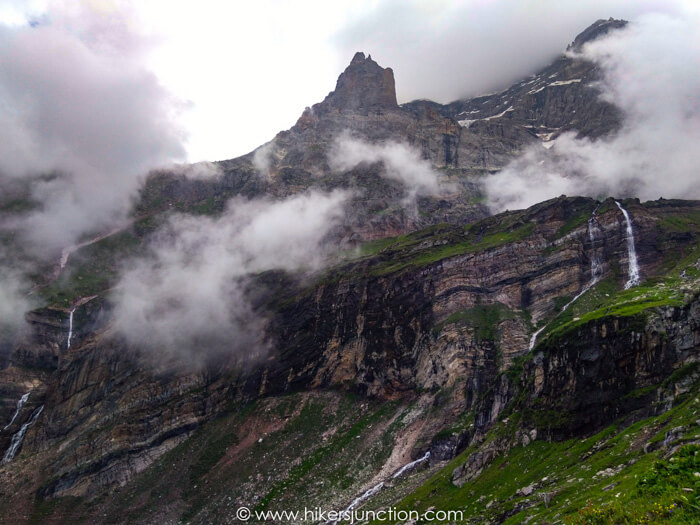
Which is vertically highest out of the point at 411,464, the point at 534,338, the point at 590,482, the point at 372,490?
the point at 590,482

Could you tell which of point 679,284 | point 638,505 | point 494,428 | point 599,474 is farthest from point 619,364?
point 638,505

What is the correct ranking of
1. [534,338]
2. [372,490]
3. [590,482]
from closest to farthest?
1. [590,482]
2. [372,490]
3. [534,338]

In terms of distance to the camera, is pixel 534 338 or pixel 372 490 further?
pixel 534 338

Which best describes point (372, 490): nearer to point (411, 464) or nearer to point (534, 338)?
point (411, 464)

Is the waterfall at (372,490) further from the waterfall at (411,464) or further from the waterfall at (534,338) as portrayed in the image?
the waterfall at (534,338)

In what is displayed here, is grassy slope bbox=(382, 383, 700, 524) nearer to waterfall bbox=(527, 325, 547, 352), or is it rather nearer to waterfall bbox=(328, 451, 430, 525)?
waterfall bbox=(328, 451, 430, 525)

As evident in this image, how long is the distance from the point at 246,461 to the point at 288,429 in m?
19.7

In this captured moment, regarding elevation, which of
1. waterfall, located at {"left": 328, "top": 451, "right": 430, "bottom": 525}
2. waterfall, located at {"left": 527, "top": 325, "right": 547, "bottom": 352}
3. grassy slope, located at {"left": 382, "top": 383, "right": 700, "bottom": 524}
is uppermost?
grassy slope, located at {"left": 382, "top": 383, "right": 700, "bottom": 524}

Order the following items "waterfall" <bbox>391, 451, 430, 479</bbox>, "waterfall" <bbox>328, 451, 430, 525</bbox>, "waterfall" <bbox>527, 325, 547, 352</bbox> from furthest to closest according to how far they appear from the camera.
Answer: "waterfall" <bbox>527, 325, 547, 352</bbox>, "waterfall" <bbox>391, 451, 430, 479</bbox>, "waterfall" <bbox>328, 451, 430, 525</bbox>

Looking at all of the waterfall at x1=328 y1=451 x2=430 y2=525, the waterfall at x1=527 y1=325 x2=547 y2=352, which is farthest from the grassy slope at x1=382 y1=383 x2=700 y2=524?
the waterfall at x1=527 y1=325 x2=547 y2=352

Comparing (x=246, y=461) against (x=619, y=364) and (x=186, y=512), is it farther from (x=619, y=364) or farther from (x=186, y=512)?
(x=619, y=364)

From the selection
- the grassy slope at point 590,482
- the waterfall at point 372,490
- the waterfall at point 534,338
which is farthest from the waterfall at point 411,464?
the waterfall at point 534,338

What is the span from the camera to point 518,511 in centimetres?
7338

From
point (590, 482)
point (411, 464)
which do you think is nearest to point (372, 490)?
point (411, 464)
